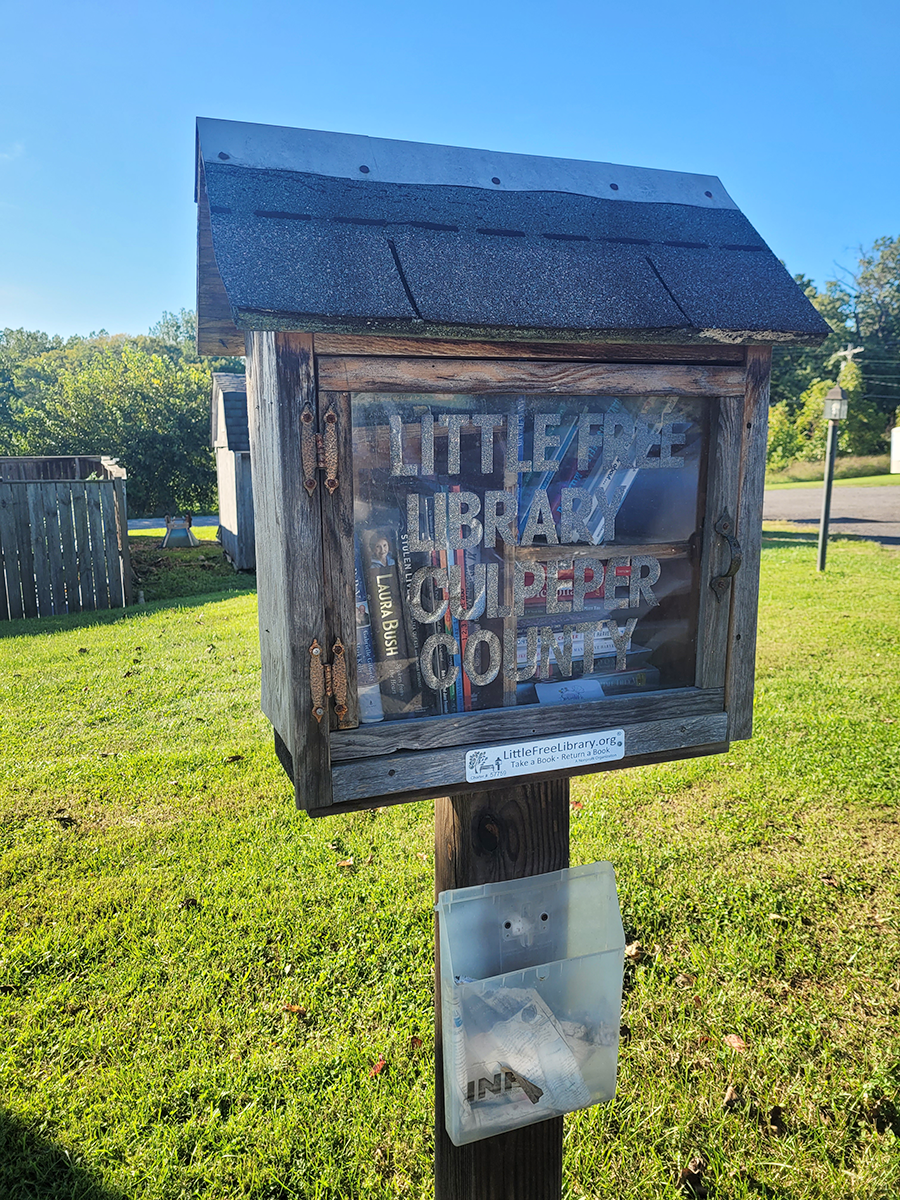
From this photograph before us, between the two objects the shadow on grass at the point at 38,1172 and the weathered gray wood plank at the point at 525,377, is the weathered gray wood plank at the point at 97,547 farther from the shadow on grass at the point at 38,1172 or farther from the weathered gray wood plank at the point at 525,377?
the weathered gray wood plank at the point at 525,377

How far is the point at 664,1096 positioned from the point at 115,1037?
5.64 ft

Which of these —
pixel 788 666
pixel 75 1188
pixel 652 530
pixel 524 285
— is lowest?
pixel 75 1188

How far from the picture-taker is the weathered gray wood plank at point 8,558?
9.16 metres

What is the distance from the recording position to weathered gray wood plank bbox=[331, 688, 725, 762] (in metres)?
1.30

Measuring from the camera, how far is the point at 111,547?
9.61 m

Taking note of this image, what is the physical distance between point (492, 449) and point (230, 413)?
13427mm

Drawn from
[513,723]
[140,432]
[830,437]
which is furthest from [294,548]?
[140,432]

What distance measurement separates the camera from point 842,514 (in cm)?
1769

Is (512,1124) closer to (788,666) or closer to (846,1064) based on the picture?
(846,1064)

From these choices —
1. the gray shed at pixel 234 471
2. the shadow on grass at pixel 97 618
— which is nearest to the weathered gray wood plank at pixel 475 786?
the shadow on grass at pixel 97 618

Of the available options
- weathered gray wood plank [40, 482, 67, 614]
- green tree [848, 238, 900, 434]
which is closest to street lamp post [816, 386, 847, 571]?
weathered gray wood plank [40, 482, 67, 614]

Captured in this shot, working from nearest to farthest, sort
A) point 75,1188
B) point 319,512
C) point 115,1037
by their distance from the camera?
point 319,512, point 75,1188, point 115,1037

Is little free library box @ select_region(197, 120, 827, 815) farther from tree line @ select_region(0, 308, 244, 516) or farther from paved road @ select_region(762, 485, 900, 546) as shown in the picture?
tree line @ select_region(0, 308, 244, 516)

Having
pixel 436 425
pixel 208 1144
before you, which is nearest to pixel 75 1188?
pixel 208 1144
